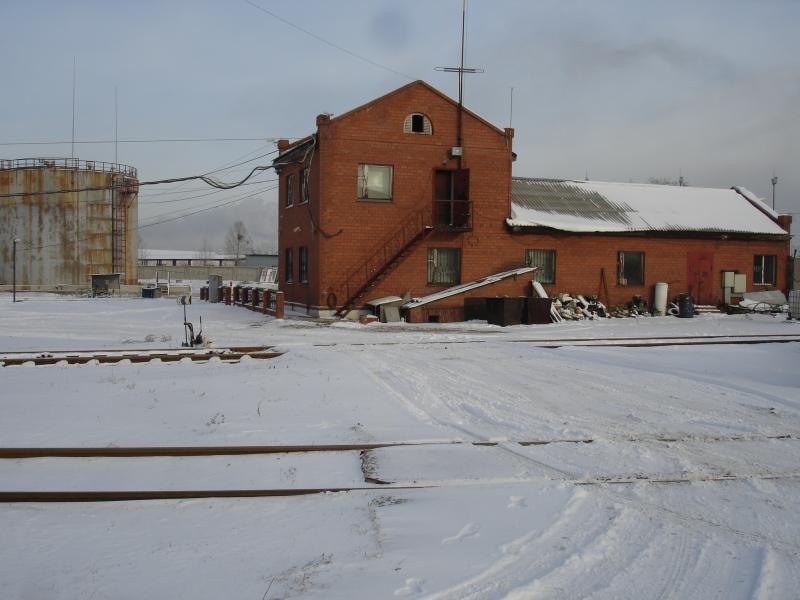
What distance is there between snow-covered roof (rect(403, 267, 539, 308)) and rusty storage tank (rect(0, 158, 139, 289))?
34.1 metres

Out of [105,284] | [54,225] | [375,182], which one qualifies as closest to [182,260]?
[54,225]

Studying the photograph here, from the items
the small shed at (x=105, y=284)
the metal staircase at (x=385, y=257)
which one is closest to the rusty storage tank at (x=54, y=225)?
the small shed at (x=105, y=284)

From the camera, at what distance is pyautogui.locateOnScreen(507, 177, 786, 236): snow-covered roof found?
88.8 ft

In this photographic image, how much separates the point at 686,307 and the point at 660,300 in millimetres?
1281

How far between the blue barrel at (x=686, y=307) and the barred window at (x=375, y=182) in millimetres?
12841

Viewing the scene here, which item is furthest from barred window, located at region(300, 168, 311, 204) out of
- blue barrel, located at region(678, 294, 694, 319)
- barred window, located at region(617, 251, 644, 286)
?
blue barrel, located at region(678, 294, 694, 319)

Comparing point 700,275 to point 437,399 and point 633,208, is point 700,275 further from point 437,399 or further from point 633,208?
point 437,399

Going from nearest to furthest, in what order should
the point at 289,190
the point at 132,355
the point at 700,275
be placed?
the point at 132,355 → the point at 289,190 → the point at 700,275

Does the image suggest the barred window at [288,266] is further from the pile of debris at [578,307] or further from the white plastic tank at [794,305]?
the white plastic tank at [794,305]

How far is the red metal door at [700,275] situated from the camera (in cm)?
2845

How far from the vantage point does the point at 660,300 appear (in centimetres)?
2748

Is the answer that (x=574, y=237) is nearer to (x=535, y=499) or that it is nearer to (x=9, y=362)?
(x=9, y=362)

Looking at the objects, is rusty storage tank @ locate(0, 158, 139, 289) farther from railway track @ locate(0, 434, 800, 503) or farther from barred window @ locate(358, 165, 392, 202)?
railway track @ locate(0, 434, 800, 503)

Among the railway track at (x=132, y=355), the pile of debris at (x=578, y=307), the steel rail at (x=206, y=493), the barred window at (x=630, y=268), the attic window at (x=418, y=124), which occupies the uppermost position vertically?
the attic window at (x=418, y=124)
